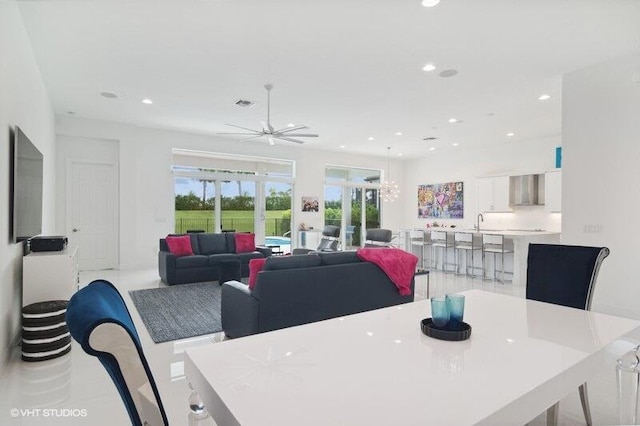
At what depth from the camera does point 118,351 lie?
0.75 m

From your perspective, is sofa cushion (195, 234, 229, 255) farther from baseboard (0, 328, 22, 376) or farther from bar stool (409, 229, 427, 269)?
bar stool (409, 229, 427, 269)

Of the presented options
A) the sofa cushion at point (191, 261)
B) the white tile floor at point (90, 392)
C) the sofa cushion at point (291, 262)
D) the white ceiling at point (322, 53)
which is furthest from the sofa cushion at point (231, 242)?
the sofa cushion at point (291, 262)

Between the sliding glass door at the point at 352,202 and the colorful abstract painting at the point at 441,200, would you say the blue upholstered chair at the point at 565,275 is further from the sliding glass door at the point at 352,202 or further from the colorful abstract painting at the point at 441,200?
the sliding glass door at the point at 352,202

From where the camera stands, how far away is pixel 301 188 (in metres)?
10.2

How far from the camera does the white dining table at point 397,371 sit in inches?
35.0

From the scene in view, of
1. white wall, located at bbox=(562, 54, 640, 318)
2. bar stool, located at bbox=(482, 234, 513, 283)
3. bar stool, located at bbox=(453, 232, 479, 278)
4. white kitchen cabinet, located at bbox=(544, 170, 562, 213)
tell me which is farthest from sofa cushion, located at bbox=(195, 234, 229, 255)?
white kitchen cabinet, located at bbox=(544, 170, 562, 213)

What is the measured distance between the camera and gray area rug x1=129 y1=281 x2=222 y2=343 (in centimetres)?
386

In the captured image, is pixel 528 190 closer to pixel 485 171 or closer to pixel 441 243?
pixel 485 171

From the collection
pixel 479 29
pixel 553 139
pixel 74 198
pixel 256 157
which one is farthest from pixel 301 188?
pixel 479 29

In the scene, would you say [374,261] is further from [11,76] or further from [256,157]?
[256,157]

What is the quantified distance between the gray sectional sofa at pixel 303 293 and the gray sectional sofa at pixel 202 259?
279 centimetres

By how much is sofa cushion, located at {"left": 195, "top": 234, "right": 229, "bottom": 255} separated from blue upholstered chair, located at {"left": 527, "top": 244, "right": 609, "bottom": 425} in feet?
19.1

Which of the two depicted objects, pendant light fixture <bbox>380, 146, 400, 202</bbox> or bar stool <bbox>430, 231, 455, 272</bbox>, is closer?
bar stool <bbox>430, 231, 455, 272</bbox>

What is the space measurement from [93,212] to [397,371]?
8.19 m
